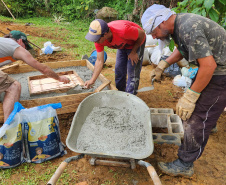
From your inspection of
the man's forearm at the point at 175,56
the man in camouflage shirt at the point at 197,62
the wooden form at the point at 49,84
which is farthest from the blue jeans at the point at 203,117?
the wooden form at the point at 49,84

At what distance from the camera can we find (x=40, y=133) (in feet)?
7.06

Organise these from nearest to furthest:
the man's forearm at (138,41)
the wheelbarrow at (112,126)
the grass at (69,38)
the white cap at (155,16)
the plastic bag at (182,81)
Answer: the white cap at (155,16), the wheelbarrow at (112,126), the man's forearm at (138,41), the plastic bag at (182,81), the grass at (69,38)

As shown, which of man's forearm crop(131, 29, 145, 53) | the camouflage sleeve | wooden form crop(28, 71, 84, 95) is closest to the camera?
Result: the camouflage sleeve

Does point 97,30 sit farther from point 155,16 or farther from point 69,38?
point 69,38

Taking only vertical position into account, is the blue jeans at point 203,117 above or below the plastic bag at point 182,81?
above

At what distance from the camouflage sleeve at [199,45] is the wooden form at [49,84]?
213cm

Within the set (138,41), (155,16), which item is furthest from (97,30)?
(155,16)

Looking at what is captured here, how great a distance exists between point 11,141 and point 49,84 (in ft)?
4.70

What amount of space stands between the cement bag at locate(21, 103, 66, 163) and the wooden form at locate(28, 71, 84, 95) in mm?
925

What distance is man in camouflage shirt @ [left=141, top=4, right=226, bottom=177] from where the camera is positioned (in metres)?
1.46

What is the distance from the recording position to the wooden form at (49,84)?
10.0 ft

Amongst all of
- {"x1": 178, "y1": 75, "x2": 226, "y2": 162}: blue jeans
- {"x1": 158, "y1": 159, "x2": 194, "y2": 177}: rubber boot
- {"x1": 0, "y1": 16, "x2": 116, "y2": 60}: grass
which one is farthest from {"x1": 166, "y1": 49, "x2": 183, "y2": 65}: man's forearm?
{"x1": 0, "y1": 16, "x2": 116, "y2": 60}: grass

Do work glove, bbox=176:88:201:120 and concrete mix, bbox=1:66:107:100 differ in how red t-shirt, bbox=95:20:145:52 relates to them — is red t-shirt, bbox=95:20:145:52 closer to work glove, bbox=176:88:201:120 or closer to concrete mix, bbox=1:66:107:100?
concrete mix, bbox=1:66:107:100

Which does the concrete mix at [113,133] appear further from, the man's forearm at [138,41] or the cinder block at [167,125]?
the man's forearm at [138,41]
